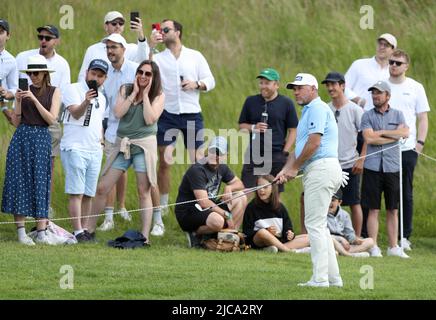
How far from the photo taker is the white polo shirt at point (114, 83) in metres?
17.1

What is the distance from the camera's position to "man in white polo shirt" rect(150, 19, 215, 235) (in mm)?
18031

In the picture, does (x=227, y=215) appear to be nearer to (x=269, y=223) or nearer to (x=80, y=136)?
(x=269, y=223)

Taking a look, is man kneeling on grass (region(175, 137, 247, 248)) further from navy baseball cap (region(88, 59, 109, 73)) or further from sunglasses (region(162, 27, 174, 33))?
sunglasses (region(162, 27, 174, 33))

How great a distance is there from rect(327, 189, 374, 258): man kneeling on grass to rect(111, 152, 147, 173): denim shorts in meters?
2.50

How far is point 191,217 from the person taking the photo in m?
16.3

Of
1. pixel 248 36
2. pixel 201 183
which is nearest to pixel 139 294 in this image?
pixel 201 183

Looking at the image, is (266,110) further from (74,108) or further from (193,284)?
(193,284)

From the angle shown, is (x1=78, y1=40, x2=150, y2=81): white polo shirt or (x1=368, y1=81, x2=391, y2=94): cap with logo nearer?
(x1=368, y1=81, x2=391, y2=94): cap with logo

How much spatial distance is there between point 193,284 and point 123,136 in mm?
3893

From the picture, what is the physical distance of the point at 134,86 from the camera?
16438 millimetres

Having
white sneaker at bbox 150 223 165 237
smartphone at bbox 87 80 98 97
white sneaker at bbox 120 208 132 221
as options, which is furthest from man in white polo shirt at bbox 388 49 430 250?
smartphone at bbox 87 80 98 97

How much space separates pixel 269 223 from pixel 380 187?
1641 millimetres

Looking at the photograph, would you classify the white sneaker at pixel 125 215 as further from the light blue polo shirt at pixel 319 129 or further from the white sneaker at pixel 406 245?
the light blue polo shirt at pixel 319 129

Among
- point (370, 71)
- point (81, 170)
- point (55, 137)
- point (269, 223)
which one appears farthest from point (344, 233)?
point (55, 137)
